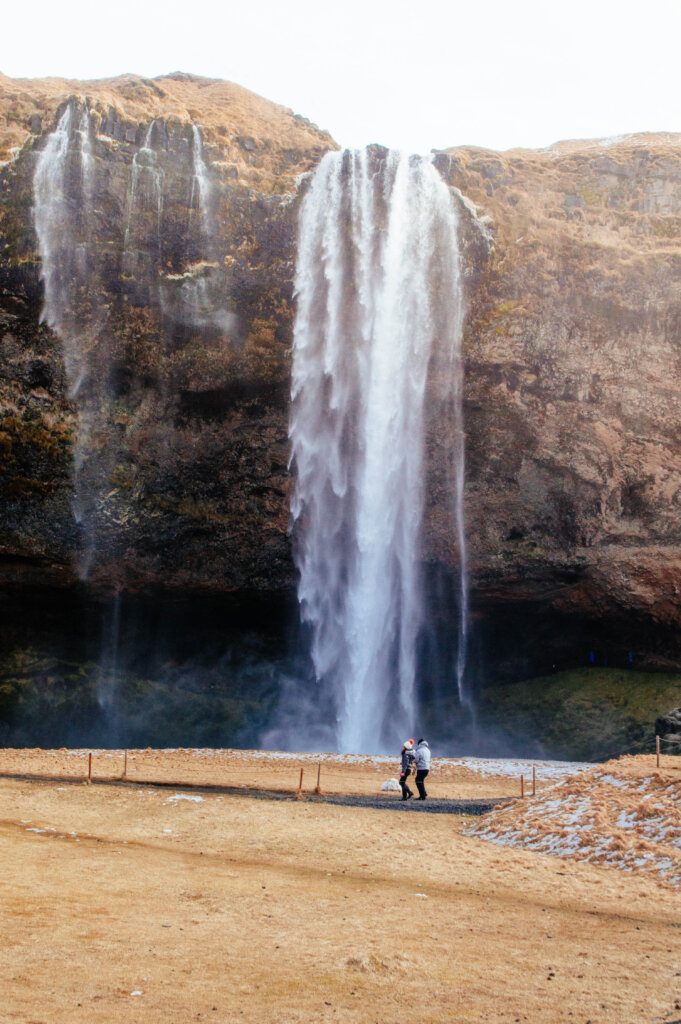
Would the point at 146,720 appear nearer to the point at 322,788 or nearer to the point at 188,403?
the point at 188,403

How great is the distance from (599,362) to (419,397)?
7.11 metres

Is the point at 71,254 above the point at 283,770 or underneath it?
above

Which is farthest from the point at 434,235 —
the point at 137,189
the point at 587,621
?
the point at 587,621

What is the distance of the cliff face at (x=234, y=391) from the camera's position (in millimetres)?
33750

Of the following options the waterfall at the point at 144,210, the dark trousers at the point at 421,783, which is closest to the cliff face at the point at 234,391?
the waterfall at the point at 144,210

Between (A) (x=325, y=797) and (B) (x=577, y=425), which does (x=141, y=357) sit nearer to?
(B) (x=577, y=425)

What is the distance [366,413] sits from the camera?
1395 inches

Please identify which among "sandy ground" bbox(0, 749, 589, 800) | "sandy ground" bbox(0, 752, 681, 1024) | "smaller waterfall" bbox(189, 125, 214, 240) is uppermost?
"smaller waterfall" bbox(189, 125, 214, 240)

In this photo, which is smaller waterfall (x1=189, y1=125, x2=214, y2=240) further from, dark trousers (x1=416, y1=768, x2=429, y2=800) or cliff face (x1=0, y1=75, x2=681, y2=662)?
dark trousers (x1=416, y1=768, x2=429, y2=800)

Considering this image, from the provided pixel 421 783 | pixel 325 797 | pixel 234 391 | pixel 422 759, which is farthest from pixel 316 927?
pixel 234 391

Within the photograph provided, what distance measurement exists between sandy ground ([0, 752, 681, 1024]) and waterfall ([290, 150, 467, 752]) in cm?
2053

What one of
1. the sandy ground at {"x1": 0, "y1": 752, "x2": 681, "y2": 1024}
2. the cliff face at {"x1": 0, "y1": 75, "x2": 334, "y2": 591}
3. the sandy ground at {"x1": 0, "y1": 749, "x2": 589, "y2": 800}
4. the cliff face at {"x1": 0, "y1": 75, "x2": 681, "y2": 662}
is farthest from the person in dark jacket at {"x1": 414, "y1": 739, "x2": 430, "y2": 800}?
the cliff face at {"x1": 0, "y1": 75, "x2": 334, "y2": 591}

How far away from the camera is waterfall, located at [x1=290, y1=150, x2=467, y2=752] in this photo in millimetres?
35094

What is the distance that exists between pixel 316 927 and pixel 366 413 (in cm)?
2740
